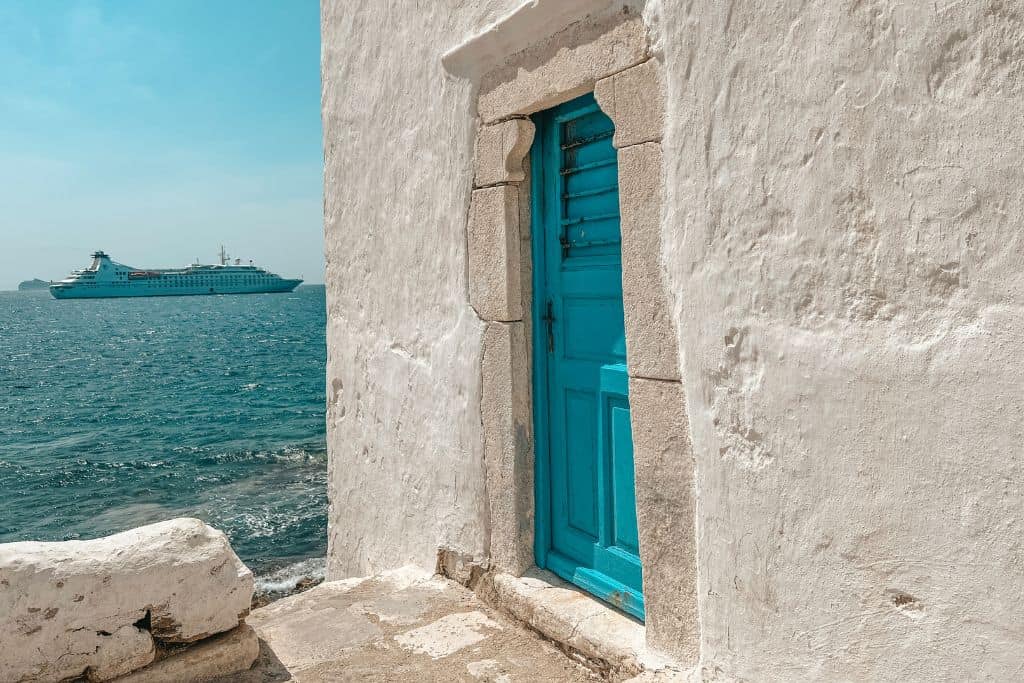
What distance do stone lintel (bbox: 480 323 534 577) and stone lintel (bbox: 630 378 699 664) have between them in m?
0.74

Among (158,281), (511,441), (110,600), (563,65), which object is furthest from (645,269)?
(158,281)

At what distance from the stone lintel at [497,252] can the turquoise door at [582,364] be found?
0.09 metres

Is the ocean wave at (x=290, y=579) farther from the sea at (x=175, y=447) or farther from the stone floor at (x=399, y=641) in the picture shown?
the stone floor at (x=399, y=641)

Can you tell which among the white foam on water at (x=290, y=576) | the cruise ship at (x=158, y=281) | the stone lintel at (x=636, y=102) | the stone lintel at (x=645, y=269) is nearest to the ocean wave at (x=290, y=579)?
the white foam on water at (x=290, y=576)

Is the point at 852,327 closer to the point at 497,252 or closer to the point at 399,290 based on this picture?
the point at 497,252

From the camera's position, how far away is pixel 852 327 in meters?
1.84

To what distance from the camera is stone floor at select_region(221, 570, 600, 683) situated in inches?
104

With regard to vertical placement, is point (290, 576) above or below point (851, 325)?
below

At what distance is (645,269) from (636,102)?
20.4 inches

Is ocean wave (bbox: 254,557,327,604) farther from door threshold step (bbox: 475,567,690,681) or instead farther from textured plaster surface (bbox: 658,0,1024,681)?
textured plaster surface (bbox: 658,0,1024,681)

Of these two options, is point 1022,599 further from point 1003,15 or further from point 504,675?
point 504,675

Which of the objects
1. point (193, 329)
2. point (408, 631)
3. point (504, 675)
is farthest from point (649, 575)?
point (193, 329)

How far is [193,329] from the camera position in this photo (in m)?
56.3

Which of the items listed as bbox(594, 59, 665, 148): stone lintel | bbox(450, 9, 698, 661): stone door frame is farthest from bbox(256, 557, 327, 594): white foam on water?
bbox(594, 59, 665, 148): stone lintel
